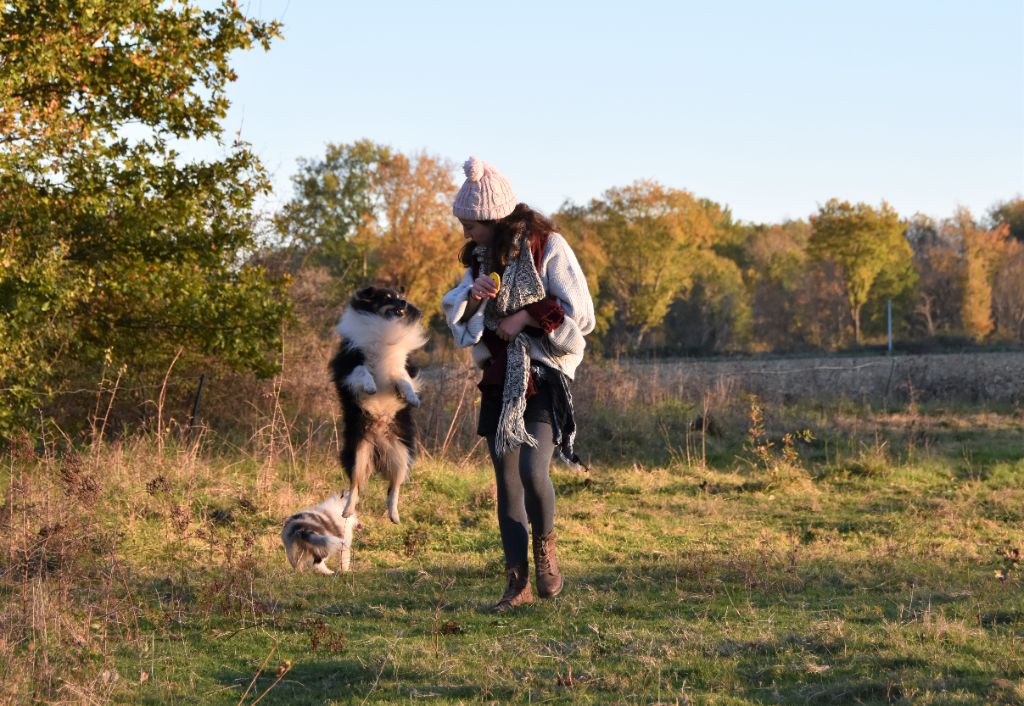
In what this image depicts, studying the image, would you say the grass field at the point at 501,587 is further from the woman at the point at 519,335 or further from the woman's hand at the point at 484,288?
A: the woman's hand at the point at 484,288

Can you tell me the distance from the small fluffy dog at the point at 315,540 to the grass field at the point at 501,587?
134mm

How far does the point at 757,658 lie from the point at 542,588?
3.92ft

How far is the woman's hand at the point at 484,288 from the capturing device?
4293 mm

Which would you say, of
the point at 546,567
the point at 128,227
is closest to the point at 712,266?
the point at 128,227

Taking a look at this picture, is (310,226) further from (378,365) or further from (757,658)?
(757,658)

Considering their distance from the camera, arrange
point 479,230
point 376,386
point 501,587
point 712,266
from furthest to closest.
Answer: point 712,266
point 376,386
point 501,587
point 479,230

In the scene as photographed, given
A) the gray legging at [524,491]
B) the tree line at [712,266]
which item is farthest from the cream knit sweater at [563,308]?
the tree line at [712,266]

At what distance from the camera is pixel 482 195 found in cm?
430

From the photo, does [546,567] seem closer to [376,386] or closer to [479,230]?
[479,230]

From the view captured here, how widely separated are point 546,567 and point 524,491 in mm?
389

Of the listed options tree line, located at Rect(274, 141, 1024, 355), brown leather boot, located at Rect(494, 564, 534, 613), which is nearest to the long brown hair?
brown leather boot, located at Rect(494, 564, 534, 613)

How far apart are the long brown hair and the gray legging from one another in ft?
2.40

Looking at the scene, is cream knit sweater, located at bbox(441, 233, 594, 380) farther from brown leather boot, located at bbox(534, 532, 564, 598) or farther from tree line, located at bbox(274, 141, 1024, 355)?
tree line, located at bbox(274, 141, 1024, 355)

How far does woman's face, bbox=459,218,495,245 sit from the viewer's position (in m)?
4.37
